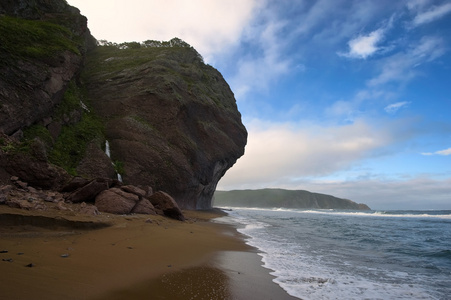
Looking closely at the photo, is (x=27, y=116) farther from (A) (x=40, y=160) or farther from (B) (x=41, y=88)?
(A) (x=40, y=160)

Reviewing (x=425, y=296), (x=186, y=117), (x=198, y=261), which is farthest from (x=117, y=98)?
(x=425, y=296)

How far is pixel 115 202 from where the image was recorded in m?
9.16

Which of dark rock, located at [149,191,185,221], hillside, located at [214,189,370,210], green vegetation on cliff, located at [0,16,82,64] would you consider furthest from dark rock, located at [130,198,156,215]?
hillside, located at [214,189,370,210]

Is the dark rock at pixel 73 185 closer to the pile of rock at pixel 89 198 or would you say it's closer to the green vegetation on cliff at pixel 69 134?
the pile of rock at pixel 89 198

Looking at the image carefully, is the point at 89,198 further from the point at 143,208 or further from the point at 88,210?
the point at 143,208

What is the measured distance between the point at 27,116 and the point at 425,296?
53.6 feet

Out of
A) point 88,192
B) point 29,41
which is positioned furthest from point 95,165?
point 29,41

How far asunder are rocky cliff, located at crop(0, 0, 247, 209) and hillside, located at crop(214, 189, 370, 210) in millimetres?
115779

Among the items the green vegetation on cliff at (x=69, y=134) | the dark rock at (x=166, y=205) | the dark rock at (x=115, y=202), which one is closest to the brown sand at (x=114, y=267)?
the dark rock at (x=115, y=202)

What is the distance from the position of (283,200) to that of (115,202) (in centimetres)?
14584

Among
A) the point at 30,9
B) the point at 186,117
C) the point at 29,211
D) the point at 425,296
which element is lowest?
the point at 425,296

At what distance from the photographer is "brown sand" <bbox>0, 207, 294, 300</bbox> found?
3.21 m

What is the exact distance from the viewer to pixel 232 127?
3184 centimetres

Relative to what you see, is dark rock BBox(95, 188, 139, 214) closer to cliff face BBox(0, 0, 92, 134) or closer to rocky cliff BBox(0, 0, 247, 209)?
rocky cliff BBox(0, 0, 247, 209)
